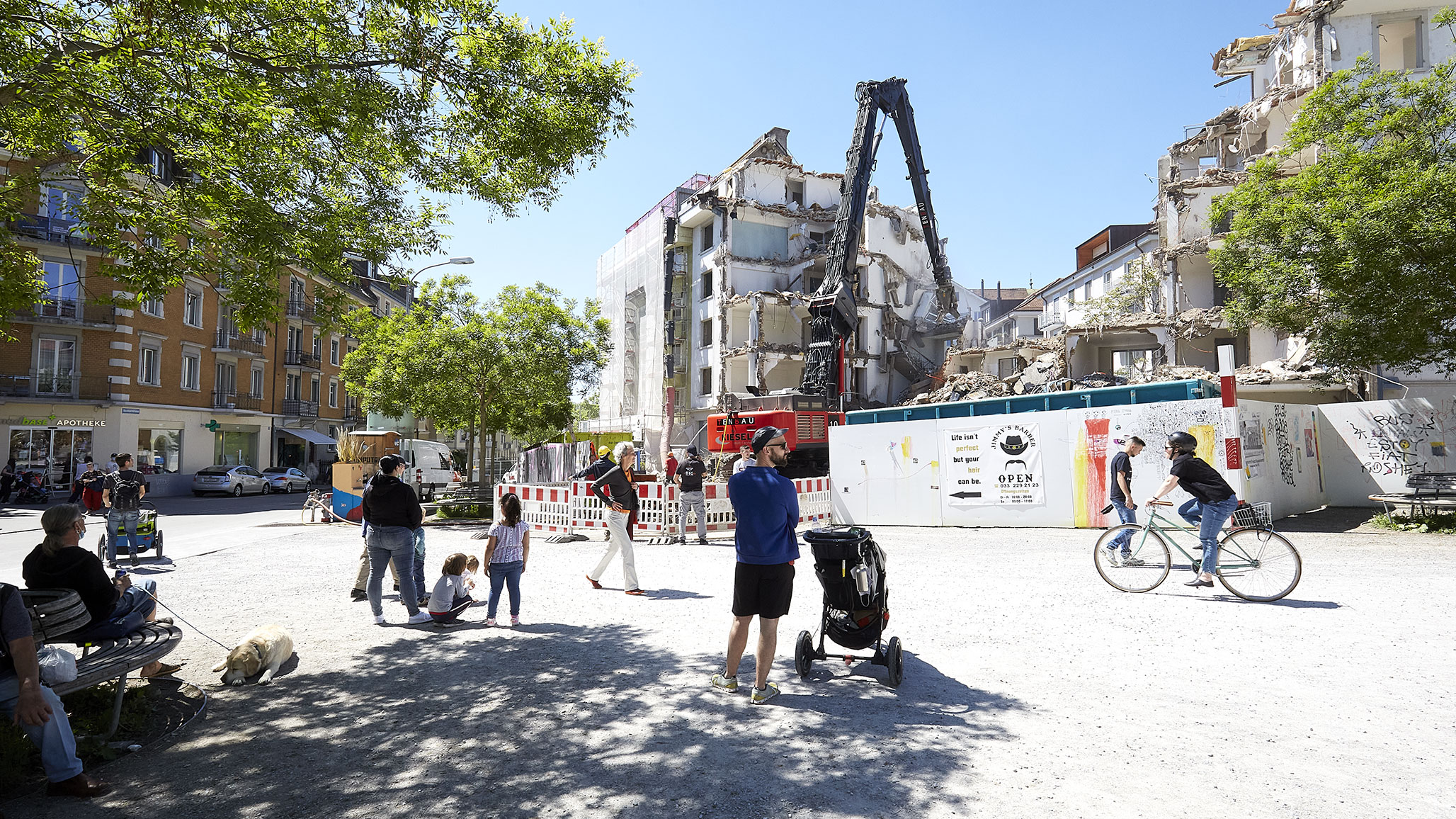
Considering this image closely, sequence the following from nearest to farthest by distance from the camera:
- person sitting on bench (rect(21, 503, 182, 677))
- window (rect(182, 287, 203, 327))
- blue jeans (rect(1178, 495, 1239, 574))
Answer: person sitting on bench (rect(21, 503, 182, 677)) < blue jeans (rect(1178, 495, 1239, 574)) < window (rect(182, 287, 203, 327))

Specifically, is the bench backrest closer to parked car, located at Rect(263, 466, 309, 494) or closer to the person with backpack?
the person with backpack

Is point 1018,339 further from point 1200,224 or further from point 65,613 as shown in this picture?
point 65,613

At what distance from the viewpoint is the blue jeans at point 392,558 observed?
274 inches

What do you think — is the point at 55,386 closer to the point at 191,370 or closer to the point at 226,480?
the point at 191,370

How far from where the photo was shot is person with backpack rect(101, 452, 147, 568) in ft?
34.9

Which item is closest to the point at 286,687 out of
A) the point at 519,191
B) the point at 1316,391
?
the point at 519,191

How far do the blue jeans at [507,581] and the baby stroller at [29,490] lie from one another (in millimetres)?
26389

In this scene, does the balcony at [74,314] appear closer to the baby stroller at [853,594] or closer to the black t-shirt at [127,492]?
the black t-shirt at [127,492]

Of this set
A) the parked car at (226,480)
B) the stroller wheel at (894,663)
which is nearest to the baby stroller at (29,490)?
the parked car at (226,480)

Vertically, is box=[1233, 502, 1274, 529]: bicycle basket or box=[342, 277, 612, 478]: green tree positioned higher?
box=[342, 277, 612, 478]: green tree

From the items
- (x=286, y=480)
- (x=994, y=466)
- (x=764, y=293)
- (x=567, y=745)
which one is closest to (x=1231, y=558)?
(x=567, y=745)

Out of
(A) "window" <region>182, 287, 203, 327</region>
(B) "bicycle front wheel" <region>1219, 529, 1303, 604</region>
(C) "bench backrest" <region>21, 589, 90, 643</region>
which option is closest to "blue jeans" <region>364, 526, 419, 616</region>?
(C) "bench backrest" <region>21, 589, 90, 643</region>

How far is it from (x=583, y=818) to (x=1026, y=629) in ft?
15.0

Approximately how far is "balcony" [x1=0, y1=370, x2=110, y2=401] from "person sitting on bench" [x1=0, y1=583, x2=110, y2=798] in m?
→ 33.2
